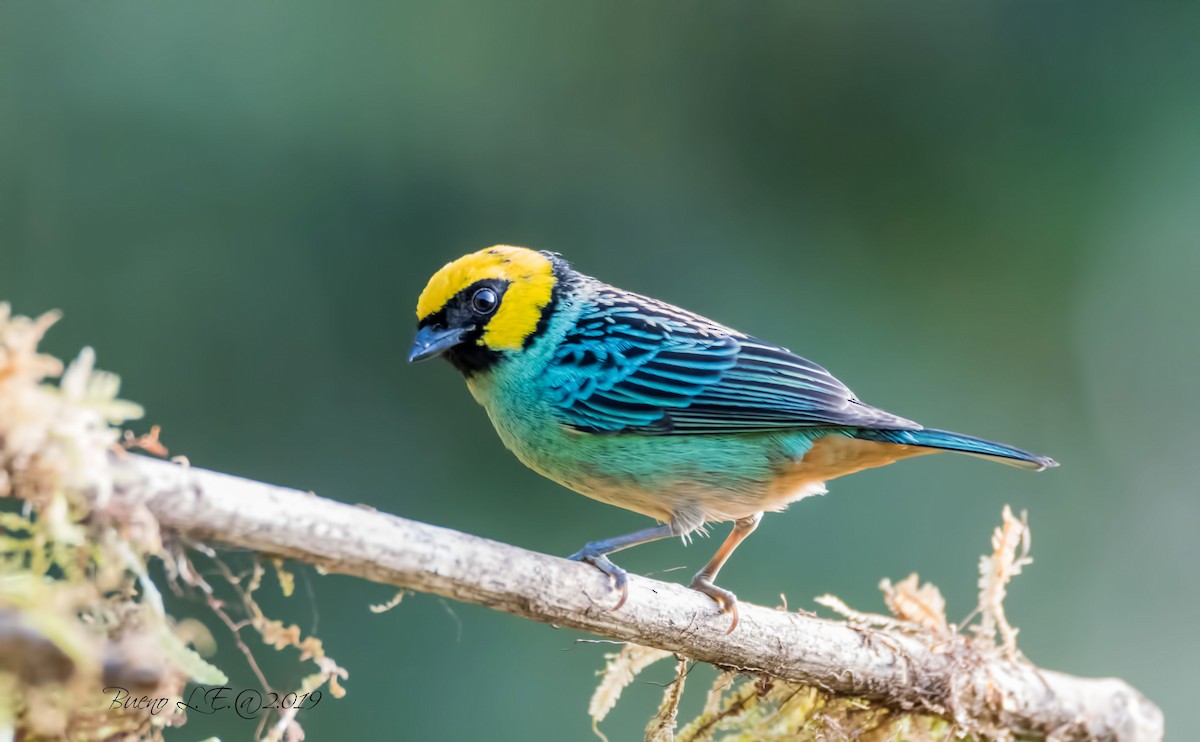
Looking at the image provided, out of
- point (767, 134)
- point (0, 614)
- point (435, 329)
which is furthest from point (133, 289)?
point (0, 614)

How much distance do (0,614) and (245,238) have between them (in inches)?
215

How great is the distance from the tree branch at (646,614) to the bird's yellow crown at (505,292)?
4.96ft

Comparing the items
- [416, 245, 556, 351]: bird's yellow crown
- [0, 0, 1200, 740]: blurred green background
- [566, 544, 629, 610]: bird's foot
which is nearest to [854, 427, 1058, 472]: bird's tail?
[566, 544, 629, 610]: bird's foot

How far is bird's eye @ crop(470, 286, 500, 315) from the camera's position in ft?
14.3

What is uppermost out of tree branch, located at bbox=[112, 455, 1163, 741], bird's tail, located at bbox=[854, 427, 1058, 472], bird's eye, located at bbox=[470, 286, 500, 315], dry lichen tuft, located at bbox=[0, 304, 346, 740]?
bird's tail, located at bbox=[854, 427, 1058, 472]

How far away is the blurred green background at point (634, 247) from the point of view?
21.4 feet

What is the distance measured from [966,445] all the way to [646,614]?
1387 millimetres

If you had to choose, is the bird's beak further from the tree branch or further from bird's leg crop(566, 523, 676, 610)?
the tree branch

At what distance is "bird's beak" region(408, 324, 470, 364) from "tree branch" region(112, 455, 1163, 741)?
155cm

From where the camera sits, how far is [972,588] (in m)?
6.90

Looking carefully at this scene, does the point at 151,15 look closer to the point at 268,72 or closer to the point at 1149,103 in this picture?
the point at 268,72

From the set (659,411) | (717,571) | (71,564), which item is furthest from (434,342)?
(71,564)

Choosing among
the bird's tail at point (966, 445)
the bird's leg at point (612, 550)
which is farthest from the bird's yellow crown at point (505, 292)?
the bird's tail at point (966, 445)

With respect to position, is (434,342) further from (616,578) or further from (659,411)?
(616,578)
